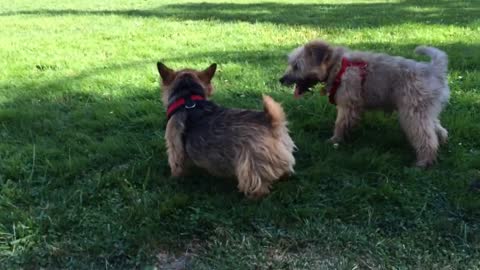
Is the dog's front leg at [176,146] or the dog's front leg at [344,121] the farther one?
the dog's front leg at [344,121]

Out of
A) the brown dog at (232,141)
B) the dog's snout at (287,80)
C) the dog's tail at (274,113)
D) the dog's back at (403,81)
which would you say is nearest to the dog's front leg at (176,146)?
the brown dog at (232,141)

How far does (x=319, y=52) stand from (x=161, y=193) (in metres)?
2.28

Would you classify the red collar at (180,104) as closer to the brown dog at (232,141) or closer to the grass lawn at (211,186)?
the brown dog at (232,141)

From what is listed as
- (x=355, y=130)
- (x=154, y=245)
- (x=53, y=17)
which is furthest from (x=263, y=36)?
(x=53, y=17)

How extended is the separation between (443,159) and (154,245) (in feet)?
9.65

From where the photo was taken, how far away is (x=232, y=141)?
438cm

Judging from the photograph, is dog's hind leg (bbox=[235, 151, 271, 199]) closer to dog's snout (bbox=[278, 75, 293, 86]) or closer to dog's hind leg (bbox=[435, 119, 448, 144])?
dog's snout (bbox=[278, 75, 293, 86])

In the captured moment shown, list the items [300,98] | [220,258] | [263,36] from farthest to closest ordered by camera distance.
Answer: [263,36] → [300,98] → [220,258]

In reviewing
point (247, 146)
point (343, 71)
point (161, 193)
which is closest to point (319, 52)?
point (343, 71)

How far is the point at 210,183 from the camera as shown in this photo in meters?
4.84

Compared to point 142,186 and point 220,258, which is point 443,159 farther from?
point 142,186

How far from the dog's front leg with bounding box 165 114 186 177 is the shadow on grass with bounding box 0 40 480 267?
147mm

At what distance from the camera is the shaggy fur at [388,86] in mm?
4852

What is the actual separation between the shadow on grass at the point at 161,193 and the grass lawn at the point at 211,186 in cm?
1
